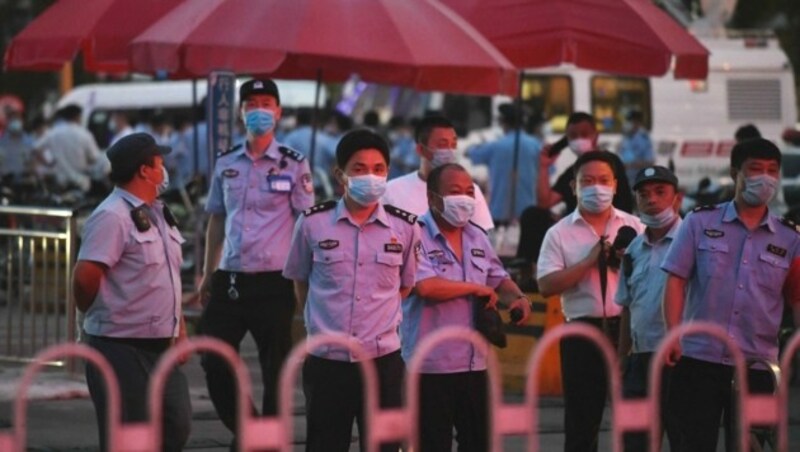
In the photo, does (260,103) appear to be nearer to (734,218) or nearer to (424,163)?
(424,163)

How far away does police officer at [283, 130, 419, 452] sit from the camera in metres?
8.59

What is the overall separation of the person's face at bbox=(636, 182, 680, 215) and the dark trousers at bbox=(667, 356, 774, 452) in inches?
33.5

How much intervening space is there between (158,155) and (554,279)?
6.75 feet

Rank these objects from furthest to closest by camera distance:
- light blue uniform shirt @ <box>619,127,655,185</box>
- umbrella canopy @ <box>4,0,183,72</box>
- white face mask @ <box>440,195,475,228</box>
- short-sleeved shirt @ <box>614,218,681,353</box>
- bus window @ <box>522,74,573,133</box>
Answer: bus window @ <box>522,74,573,133</box>, light blue uniform shirt @ <box>619,127,655,185</box>, umbrella canopy @ <box>4,0,183,72</box>, short-sleeved shirt @ <box>614,218,681,353</box>, white face mask @ <box>440,195,475,228</box>

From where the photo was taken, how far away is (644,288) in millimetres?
9297

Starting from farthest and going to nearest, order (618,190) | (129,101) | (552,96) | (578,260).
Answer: (129,101), (552,96), (618,190), (578,260)

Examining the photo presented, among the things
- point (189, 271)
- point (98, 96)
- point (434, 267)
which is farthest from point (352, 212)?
point (98, 96)

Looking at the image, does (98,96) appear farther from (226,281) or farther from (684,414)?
(684,414)

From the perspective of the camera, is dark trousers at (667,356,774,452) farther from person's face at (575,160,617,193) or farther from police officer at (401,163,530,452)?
person's face at (575,160,617,193)

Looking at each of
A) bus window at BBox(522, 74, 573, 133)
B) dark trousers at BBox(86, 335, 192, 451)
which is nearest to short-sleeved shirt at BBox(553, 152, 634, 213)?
dark trousers at BBox(86, 335, 192, 451)

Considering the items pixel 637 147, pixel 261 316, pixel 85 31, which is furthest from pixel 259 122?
pixel 637 147

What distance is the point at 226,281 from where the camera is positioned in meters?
10.8

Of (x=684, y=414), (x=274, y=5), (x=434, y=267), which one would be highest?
(x=274, y=5)

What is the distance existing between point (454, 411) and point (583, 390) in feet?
2.75
